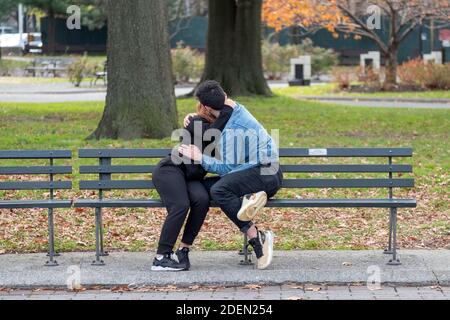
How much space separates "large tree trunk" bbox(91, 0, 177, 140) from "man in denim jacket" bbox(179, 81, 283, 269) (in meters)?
7.23

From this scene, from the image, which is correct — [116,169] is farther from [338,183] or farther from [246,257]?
[338,183]

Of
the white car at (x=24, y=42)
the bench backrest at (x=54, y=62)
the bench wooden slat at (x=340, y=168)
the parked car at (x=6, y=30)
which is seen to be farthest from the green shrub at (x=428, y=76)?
the parked car at (x=6, y=30)

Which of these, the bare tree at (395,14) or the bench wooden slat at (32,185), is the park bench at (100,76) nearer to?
the bare tree at (395,14)

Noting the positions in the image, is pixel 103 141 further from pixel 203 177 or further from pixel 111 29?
pixel 203 177

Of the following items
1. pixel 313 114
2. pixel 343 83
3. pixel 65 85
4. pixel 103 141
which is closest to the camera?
pixel 103 141

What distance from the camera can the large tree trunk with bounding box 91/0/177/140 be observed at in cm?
1563

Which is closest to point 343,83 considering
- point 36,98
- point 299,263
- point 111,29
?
point 36,98

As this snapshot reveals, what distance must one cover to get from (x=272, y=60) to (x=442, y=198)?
108 ft

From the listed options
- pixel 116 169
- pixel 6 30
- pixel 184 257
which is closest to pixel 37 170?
pixel 116 169

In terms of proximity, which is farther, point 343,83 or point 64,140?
point 343,83

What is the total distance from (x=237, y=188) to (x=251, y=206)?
0.24m

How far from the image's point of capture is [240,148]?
843 cm

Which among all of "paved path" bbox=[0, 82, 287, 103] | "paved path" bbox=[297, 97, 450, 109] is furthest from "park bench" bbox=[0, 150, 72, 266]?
"paved path" bbox=[0, 82, 287, 103]

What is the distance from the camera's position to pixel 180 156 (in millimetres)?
8531
